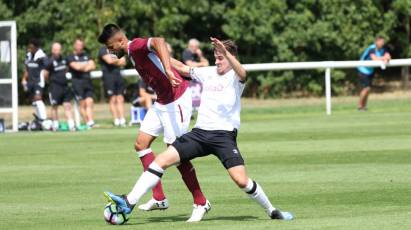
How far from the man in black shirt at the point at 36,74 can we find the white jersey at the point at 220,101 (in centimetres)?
1650

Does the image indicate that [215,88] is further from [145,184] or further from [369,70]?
[369,70]

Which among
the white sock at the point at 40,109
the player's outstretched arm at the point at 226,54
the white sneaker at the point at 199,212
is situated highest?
the player's outstretched arm at the point at 226,54

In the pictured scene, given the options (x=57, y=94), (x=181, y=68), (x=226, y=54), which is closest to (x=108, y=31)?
(x=181, y=68)

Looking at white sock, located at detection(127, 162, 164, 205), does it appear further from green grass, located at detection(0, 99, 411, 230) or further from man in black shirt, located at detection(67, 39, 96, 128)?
man in black shirt, located at detection(67, 39, 96, 128)

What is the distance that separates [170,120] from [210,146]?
48.9 inches

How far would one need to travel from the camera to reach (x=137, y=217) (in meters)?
12.5

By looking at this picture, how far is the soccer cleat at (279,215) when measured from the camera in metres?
11.5

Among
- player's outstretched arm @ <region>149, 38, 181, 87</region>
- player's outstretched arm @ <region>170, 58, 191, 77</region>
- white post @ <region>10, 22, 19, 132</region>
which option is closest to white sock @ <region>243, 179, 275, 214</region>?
player's outstretched arm @ <region>149, 38, 181, 87</region>

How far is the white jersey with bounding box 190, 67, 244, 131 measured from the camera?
1177 cm

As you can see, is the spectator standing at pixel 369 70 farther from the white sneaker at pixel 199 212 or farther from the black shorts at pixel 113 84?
the white sneaker at pixel 199 212

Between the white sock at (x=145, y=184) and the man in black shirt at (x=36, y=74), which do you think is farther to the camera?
the man in black shirt at (x=36, y=74)

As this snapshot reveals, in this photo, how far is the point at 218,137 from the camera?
11703 mm

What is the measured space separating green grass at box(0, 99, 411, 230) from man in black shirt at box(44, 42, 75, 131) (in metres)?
1.87

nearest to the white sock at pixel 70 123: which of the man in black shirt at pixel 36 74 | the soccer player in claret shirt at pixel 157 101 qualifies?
the man in black shirt at pixel 36 74
